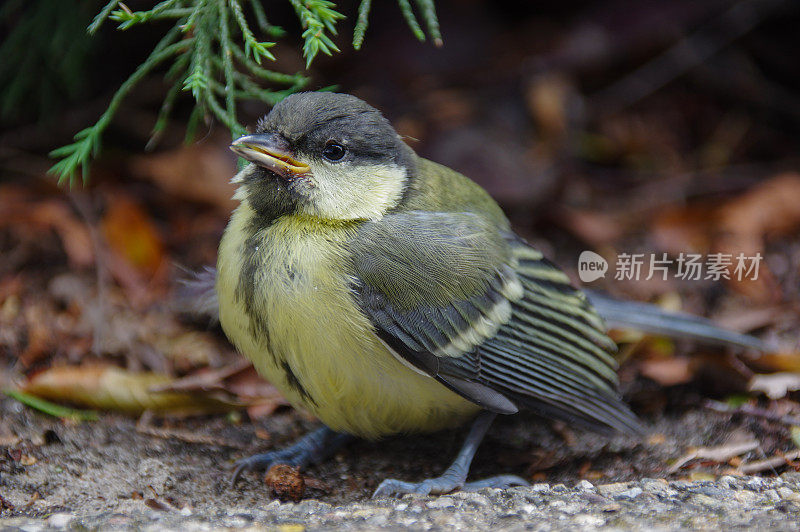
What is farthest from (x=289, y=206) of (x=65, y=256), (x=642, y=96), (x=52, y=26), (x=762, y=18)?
(x=762, y=18)

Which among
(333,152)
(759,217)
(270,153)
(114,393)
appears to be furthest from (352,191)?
(759,217)

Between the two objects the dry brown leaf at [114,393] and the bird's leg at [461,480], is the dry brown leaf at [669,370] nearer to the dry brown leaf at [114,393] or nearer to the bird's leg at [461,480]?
the bird's leg at [461,480]

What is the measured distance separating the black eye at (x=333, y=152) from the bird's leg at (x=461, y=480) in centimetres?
101

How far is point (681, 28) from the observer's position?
4.98 meters

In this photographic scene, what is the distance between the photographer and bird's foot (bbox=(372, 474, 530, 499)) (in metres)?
2.63

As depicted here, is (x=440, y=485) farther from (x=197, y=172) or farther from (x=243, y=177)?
(x=197, y=172)

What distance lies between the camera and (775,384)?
3.19m

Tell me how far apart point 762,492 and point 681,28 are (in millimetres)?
3319

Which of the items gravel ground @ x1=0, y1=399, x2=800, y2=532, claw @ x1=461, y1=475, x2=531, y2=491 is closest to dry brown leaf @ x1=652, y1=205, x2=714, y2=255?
gravel ground @ x1=0, y1=399, x2=800, y2=532

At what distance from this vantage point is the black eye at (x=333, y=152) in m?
2.60

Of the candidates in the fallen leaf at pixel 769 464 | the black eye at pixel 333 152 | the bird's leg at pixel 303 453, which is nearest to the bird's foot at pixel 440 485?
the bird's leg at pixel 303 453

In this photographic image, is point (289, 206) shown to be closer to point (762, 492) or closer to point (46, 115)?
point (762, 492)

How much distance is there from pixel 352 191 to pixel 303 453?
0.94m

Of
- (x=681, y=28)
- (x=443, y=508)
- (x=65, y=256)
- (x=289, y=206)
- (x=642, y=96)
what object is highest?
(x=681, y=28)
